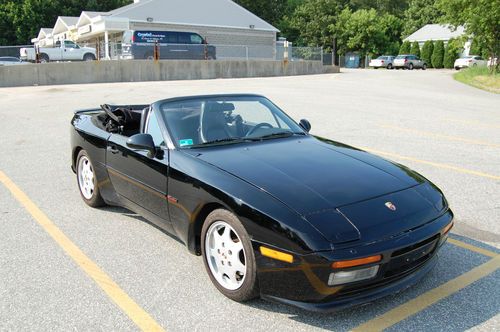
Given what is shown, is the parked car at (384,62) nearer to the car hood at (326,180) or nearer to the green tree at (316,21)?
the green tree at (316,21)

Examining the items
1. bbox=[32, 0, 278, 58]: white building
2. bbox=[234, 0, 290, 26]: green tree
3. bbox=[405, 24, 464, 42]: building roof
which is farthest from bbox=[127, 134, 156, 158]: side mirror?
bbox=[234, 0, 290, 26]: green tree

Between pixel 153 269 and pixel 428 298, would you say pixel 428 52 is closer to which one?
pixel 428 298

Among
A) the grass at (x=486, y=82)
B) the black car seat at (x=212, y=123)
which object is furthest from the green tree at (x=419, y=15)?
the black car seat at (x=212, y=123)

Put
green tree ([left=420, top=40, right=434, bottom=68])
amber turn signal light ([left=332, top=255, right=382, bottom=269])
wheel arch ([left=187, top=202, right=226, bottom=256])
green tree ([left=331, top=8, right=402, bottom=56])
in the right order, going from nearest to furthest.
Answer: amber turn signal light ([left=332, top=255, right=382, bottom=269]) → wheel arch ([left=187, top=202, right=226, bottom=256]) → green tree ([left=420, top=40, right=434, bottom=68]) → green tree ([left=331, top=8, right=402, bottom=56])

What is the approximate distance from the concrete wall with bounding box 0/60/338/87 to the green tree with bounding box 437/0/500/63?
1098 cm

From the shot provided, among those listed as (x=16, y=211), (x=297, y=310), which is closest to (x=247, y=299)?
(x=297, y=310)

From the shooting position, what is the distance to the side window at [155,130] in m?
4.14

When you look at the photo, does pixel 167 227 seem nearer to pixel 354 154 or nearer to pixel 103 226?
pixel 103 226

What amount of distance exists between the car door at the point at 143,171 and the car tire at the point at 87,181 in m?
0.50

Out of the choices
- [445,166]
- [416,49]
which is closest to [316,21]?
[416,49]

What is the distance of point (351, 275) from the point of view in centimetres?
281

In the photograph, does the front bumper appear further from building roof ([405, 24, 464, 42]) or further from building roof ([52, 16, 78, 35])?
building roof ([405, 24, 464, 42])

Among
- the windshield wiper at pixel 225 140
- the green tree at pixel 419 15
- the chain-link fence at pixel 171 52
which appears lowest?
the windshield wiper at pixel 225 140

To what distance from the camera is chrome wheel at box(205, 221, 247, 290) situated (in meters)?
3.23
